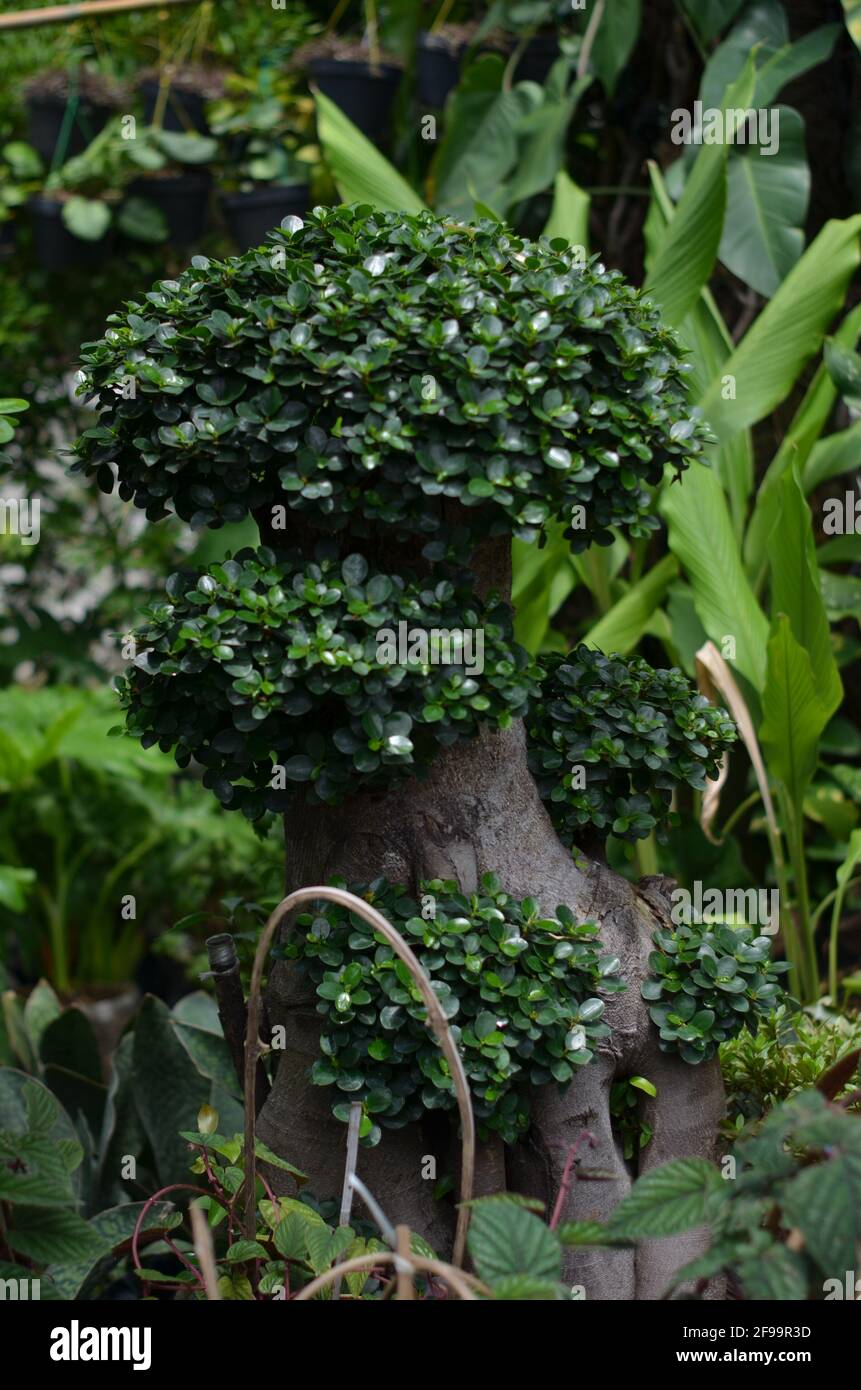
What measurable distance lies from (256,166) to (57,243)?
60 centimetres

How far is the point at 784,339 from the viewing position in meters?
2.34

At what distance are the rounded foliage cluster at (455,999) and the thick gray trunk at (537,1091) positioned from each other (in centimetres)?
6

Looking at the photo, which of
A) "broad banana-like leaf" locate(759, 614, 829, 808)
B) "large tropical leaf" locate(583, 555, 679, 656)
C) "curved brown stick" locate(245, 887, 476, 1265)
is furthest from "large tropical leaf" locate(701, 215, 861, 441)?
"curved brown stick" locate(245, 887, 476, 1265)

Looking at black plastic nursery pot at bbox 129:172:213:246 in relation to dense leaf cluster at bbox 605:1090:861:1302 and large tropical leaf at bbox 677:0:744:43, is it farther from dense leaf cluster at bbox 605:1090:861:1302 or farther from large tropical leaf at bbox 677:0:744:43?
dense leaf cluster at bbox 605:1090:861:1302

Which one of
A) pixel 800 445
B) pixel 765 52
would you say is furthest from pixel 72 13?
pixel 800 445

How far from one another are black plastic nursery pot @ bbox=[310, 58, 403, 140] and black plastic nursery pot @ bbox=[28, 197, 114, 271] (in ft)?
2.44

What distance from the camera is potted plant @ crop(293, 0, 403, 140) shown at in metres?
3.39

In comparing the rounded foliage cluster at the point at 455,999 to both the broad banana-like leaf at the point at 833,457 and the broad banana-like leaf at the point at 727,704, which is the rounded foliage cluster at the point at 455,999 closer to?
the broad banana-like leaf at the point at 727,704

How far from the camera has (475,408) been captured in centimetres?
124

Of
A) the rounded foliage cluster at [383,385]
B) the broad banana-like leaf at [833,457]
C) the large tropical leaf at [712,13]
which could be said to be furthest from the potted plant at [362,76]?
the rounded foliage cluster at [383,385]

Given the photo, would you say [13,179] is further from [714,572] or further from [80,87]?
[714,572]

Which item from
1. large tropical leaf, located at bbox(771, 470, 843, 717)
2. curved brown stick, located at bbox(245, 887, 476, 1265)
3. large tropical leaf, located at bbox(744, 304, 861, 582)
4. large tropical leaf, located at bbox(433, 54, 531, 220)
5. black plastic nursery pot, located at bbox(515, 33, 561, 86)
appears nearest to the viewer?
curved brown stick, located at bbox(245, 887, 476, 1265)

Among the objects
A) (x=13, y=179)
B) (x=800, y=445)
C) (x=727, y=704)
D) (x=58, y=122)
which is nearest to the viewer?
(x=727, y=704)
